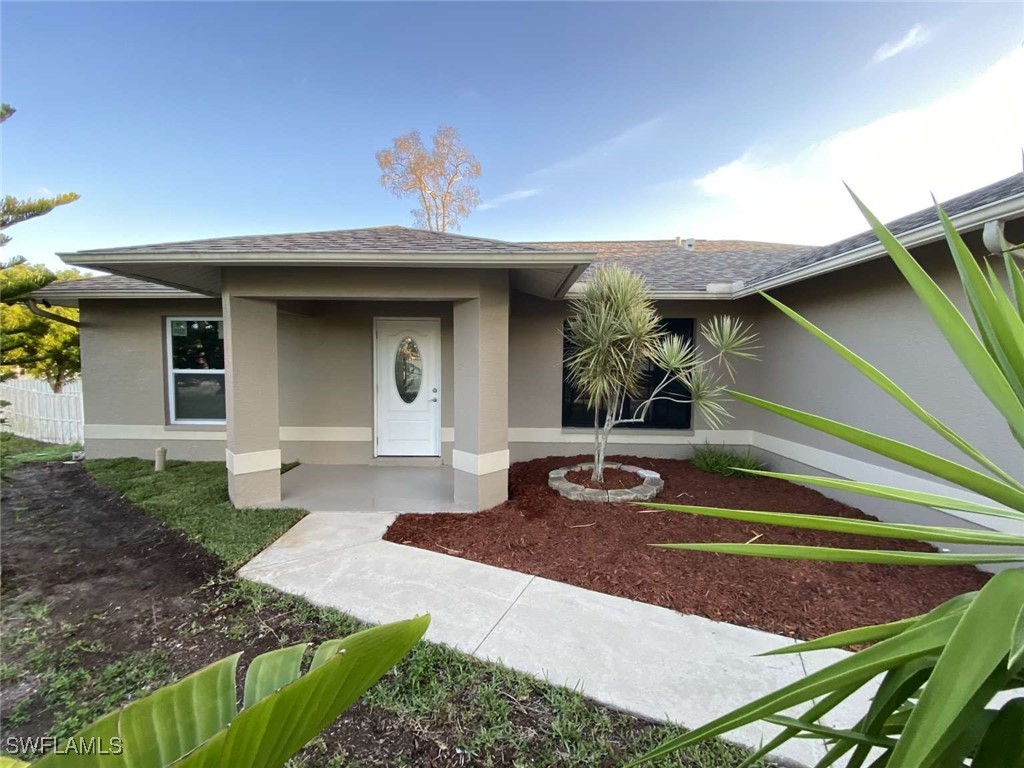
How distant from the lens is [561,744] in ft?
7.45

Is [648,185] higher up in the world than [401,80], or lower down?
lower down

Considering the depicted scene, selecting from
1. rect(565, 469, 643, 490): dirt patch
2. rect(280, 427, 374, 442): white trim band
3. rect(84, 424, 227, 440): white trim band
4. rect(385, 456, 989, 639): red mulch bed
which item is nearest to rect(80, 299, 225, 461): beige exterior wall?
rect(84, 424, 227, 440): white trim band

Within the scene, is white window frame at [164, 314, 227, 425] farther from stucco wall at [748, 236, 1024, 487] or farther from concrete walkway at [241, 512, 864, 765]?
stucco wall at [748, 236, 1024, 487]

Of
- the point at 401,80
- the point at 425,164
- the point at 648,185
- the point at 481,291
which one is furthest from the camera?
the point at 425,164

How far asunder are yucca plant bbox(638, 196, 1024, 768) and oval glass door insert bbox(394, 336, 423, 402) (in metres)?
6.93

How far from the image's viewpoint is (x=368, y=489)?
6.30 meters

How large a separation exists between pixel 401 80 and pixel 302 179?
16.9 ft

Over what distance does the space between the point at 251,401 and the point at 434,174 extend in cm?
1951

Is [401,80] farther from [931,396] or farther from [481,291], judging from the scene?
[931,396]

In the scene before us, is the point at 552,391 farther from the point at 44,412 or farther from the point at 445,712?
the point at 44,412

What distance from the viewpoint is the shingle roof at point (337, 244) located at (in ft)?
15.7

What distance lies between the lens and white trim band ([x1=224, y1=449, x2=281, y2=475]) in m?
5.40

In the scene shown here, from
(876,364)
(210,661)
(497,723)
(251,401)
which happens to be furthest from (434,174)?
(497,723)

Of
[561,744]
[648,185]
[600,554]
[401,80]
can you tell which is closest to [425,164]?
A: [401,80]
